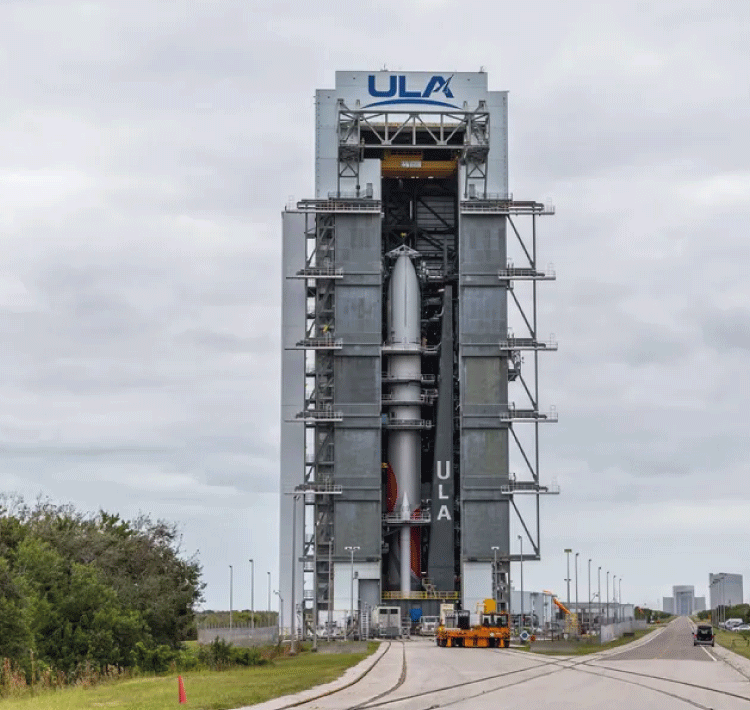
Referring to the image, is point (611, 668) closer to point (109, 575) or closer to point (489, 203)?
point (109, 575)

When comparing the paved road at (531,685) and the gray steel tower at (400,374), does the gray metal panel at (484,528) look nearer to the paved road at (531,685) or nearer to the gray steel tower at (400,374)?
the gray steel tower at (400,374)

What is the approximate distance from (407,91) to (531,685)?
63.8 meters

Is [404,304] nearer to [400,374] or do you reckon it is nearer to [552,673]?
[400,374]

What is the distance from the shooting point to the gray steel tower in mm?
95562

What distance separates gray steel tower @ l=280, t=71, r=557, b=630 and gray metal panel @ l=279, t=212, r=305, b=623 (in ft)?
0.56

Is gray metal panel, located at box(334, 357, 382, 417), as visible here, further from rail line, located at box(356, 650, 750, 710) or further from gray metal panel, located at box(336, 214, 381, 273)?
rail line, located at box(356, 650, 750, 710)

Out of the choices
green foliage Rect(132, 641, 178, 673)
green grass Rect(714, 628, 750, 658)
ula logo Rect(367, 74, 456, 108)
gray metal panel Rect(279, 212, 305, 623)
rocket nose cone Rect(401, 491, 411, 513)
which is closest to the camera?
green foliage Rect(132, 641, 178, 673)

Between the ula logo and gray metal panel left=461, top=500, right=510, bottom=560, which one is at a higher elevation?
the ula logo

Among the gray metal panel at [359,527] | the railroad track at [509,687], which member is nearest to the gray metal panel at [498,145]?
the gray metal panel at [359,527]

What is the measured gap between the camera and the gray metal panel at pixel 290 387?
10012cm

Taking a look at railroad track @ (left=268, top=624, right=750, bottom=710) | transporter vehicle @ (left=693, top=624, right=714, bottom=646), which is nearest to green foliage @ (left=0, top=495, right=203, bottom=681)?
railroad track @ (left=268, top=624, right=750, bottom=710)

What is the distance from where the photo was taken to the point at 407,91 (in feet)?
324

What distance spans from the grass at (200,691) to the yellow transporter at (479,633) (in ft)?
88.6

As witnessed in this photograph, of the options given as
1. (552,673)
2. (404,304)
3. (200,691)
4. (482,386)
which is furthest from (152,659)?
(404,304)
